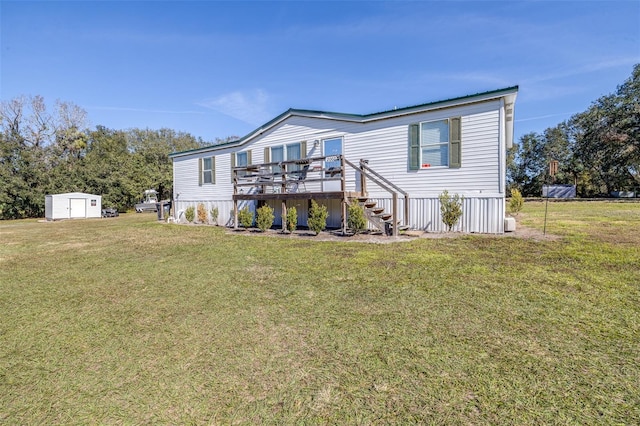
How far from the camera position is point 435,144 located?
9.65m

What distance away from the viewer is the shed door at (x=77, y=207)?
2386 cm

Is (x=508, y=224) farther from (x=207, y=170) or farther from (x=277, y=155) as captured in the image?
(x=207, y=170)

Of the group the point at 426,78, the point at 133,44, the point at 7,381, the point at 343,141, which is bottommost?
the point at 7,381

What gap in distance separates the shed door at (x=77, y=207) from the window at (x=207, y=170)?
15918 mm

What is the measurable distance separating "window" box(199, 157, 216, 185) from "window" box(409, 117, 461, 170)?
962 centimetres

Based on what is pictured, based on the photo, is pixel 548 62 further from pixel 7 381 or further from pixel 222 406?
pixel 7 381

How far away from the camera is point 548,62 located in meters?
13.7

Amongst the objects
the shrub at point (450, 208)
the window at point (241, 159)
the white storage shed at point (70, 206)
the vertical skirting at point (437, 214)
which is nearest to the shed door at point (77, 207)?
the white storage shed at point (70, 206)

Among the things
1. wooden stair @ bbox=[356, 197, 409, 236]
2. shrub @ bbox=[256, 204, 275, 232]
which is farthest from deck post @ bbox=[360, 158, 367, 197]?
shrub @ bbox=[256, 204, 275, 232]

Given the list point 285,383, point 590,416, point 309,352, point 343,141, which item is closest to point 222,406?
point 285,383

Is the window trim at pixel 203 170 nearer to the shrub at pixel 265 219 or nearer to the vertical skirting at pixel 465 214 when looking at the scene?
the shrub at pixel 265 219

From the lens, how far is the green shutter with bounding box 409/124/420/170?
32.4 ft

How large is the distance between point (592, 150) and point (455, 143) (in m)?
34.0

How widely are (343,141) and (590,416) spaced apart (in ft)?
34.2
